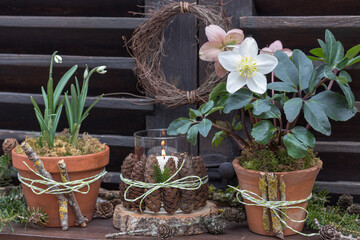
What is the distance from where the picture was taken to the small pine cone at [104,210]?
1.38 m

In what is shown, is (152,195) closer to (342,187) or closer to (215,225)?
(215,225)

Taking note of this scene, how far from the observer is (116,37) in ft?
5.38

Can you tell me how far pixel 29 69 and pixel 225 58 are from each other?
0.91 meters

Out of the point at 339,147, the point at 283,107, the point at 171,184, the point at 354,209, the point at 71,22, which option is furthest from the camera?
the point at 71,22

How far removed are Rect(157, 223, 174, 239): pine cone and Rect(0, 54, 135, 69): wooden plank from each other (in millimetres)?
645

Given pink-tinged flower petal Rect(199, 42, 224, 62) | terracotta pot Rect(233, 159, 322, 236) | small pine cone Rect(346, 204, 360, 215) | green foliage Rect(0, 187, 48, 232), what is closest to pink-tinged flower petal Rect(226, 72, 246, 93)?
pink-tinged flower petal Rect(199, 42, 224, 62)

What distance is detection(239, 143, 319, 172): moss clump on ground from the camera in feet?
3.82

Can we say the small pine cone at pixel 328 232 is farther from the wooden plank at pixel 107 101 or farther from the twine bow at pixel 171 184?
the wooden plank at pixel 107 101

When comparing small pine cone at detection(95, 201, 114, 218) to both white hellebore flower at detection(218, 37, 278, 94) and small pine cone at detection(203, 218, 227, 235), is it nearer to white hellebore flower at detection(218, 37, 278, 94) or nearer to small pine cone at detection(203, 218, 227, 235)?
small pine cone at detection(203, 218, 227, 235)

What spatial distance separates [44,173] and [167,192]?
0.36 metres

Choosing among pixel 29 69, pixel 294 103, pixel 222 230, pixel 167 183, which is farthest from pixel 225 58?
pixel 29 69

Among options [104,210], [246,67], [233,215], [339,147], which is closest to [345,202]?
[339,147]

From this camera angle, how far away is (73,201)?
1254 mm

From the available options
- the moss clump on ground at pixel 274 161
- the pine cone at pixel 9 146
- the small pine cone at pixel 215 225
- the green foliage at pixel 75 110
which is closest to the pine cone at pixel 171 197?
the small pine cone at pixel 215 225
